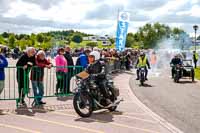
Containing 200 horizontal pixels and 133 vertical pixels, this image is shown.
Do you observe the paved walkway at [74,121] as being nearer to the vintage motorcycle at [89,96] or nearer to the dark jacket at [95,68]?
the vintage motorcycle at [89,96]

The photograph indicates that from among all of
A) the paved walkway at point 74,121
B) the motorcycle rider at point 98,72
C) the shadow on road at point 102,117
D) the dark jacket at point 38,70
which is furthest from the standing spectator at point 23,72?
the shadow on road at point 102,117

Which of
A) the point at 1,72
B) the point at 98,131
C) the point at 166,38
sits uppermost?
the point at 166,38

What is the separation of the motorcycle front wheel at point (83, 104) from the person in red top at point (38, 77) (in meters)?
2.00

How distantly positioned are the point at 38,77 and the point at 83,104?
222cm

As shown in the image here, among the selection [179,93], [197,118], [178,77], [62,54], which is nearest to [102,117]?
[197,118]

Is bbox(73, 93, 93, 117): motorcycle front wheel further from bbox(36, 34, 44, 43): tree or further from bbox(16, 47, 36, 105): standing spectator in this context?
bbox(36, 34, 44, 43): tree

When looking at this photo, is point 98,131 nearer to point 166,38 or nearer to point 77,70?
point 77,70

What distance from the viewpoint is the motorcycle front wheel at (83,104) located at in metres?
10.6

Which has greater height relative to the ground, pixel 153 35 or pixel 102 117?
pixel 153 35

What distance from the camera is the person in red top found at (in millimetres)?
12234

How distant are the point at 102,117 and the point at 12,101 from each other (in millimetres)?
3773

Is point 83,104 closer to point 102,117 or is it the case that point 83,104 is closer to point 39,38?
point 102,117

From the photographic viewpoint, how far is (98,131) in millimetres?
8930

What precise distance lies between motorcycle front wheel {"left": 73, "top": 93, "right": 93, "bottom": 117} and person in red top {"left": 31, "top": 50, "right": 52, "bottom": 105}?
6.55ft
